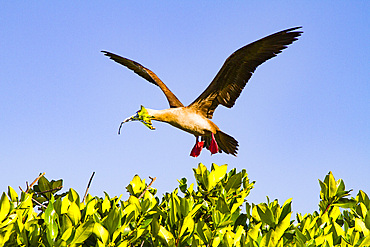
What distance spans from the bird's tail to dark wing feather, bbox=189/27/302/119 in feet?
1.29

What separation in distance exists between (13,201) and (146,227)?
37.4 inches

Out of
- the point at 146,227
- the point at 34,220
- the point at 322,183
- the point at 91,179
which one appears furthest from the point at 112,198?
the point at 322,183

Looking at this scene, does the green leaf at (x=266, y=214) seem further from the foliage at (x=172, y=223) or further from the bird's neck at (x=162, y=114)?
the bird's neck at (x=162, y=114)

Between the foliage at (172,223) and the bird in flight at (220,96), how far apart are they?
3.13 m

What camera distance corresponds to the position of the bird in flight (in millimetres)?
6238

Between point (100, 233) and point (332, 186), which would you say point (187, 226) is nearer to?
point (100, 233)

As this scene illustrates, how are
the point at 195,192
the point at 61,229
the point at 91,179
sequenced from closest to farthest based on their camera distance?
the point at 61,229, the point at 91,179, the point at 195,192

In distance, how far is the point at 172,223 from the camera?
273 cm

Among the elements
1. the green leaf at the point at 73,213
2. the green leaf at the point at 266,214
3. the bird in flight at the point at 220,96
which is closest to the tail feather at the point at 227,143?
the bird in flight at the point at 220,96

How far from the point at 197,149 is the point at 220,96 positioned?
103 centimetres

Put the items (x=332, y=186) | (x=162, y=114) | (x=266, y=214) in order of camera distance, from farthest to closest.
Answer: (x=162, y=114) → (x=332, y=186) → (x=266, y=214)

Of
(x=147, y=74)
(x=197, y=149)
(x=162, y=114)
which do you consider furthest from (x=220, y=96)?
(x=147, y=74)

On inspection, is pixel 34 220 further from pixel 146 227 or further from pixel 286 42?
pixel 286 42

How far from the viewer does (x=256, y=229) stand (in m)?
2.60
